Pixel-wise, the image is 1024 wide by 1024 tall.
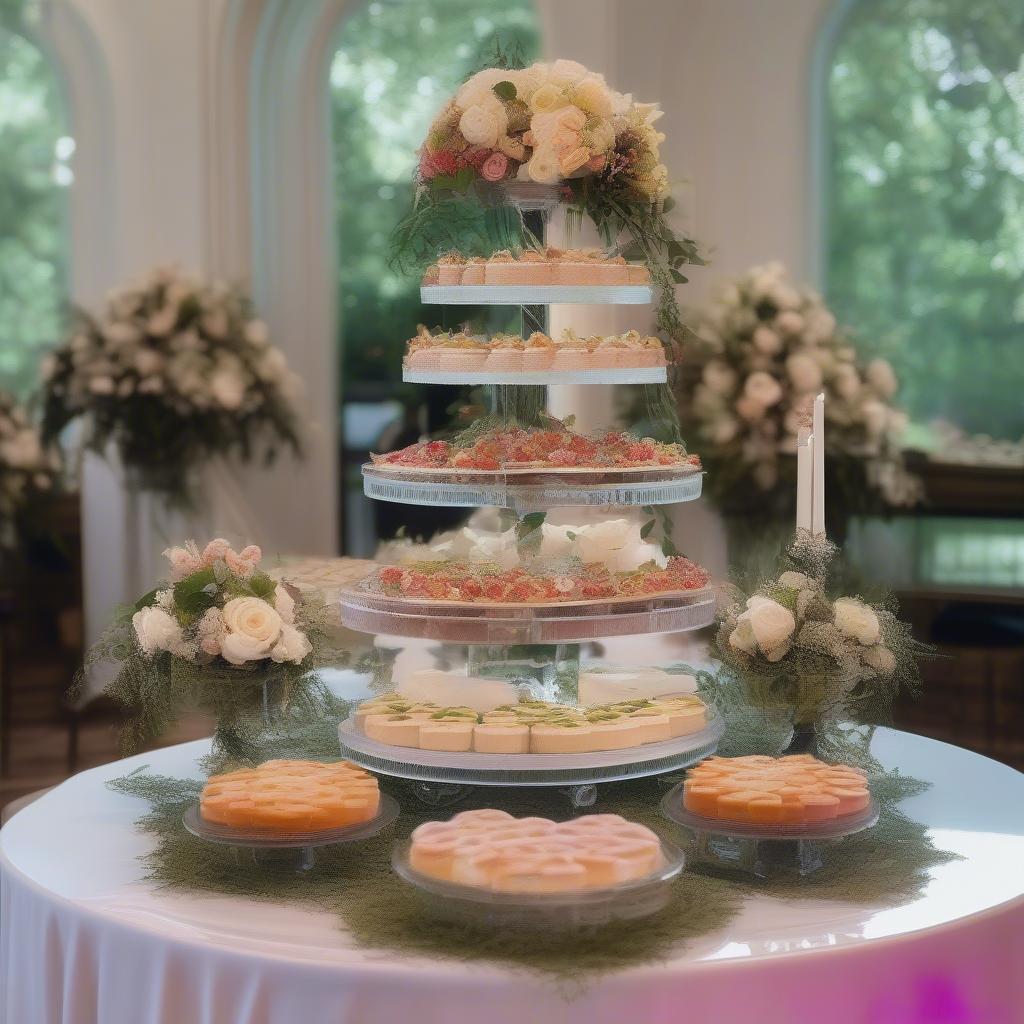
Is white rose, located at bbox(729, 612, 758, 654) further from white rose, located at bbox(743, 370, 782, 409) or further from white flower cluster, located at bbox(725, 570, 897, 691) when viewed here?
white rose, located at bbox(743, 370, 782, 409)

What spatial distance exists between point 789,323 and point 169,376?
2.69 meters

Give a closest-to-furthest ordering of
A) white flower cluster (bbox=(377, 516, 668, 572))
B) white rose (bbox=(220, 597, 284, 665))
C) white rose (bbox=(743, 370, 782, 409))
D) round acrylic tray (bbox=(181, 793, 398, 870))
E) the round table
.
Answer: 1. the round table
2. round acrylic tray (bbox=(181, 793, 398, 870))
3. white rose (bbox=(220, 597, 284, 665))
4. white flower cluster (bbox=(377, 516, 668, 572))
5. white rose (bbox=(743, 370, 782, 409))

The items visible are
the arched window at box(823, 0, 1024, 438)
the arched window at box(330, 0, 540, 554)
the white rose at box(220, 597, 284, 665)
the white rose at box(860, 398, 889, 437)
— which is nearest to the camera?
the white rose at box(220, 597, 284, 665)

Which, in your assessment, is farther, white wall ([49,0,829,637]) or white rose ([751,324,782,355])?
white wall ([49,0,829,637])

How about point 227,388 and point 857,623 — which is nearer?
point 857,623

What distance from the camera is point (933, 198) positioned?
729 centimetres

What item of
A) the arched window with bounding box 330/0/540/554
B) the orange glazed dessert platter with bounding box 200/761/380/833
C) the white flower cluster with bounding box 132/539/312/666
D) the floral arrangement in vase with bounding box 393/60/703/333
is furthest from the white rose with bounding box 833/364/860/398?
the orange glazed dessert platter with bounding box 200/761/380/833

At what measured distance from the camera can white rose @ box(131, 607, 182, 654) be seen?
3.26 m

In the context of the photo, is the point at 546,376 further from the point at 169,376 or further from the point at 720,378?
the point at 169,376

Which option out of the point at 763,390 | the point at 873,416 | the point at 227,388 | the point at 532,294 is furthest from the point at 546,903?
the point at 227,388

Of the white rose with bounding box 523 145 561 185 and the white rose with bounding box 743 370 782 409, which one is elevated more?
the white rose with bounding box 523 145 561 185

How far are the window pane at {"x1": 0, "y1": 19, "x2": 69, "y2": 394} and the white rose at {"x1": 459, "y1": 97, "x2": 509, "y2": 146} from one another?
519cm

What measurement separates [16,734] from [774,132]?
4374mm

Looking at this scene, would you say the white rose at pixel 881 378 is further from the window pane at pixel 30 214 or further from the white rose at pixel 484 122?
the window pane at pixel 30 214
